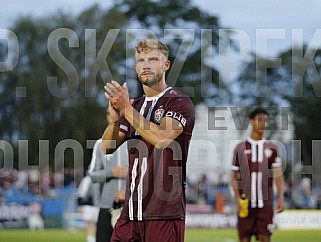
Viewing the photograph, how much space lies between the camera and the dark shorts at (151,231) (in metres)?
6.16

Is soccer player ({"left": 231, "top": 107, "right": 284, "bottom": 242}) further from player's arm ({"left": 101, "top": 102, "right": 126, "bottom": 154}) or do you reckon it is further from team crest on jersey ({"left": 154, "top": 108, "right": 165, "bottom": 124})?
team crest on jersey ({"left": 154, "top": 108, "right": 165, "bottom": 124})

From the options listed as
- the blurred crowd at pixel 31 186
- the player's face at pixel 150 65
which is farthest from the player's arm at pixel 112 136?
the blurred crowd at pixel 31 186

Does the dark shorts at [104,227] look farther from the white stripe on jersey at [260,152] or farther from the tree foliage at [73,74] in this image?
the tree foliage at [73,74]

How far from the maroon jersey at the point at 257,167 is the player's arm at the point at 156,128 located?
555 cm

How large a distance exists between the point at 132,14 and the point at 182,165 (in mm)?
23841

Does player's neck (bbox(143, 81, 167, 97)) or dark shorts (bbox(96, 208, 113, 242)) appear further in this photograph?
dark shorts (bbox(96, 208, 113, 242))

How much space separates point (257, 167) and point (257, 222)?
30.5 inches

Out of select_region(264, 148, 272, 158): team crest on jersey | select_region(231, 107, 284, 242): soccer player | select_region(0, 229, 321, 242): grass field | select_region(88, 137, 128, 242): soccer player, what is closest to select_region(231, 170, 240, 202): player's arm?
select_region(231, 107, 284, 242): soccer player

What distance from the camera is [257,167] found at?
38.1 ft

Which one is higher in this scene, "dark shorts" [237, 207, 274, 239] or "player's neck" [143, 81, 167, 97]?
"player's neck" [143, 81, 167, 97]

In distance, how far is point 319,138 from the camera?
2809 centimetres

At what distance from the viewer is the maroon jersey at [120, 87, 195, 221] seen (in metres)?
6.18

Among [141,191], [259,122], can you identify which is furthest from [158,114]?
[259,122]

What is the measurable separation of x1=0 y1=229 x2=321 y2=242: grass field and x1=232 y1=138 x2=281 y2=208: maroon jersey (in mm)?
6952
